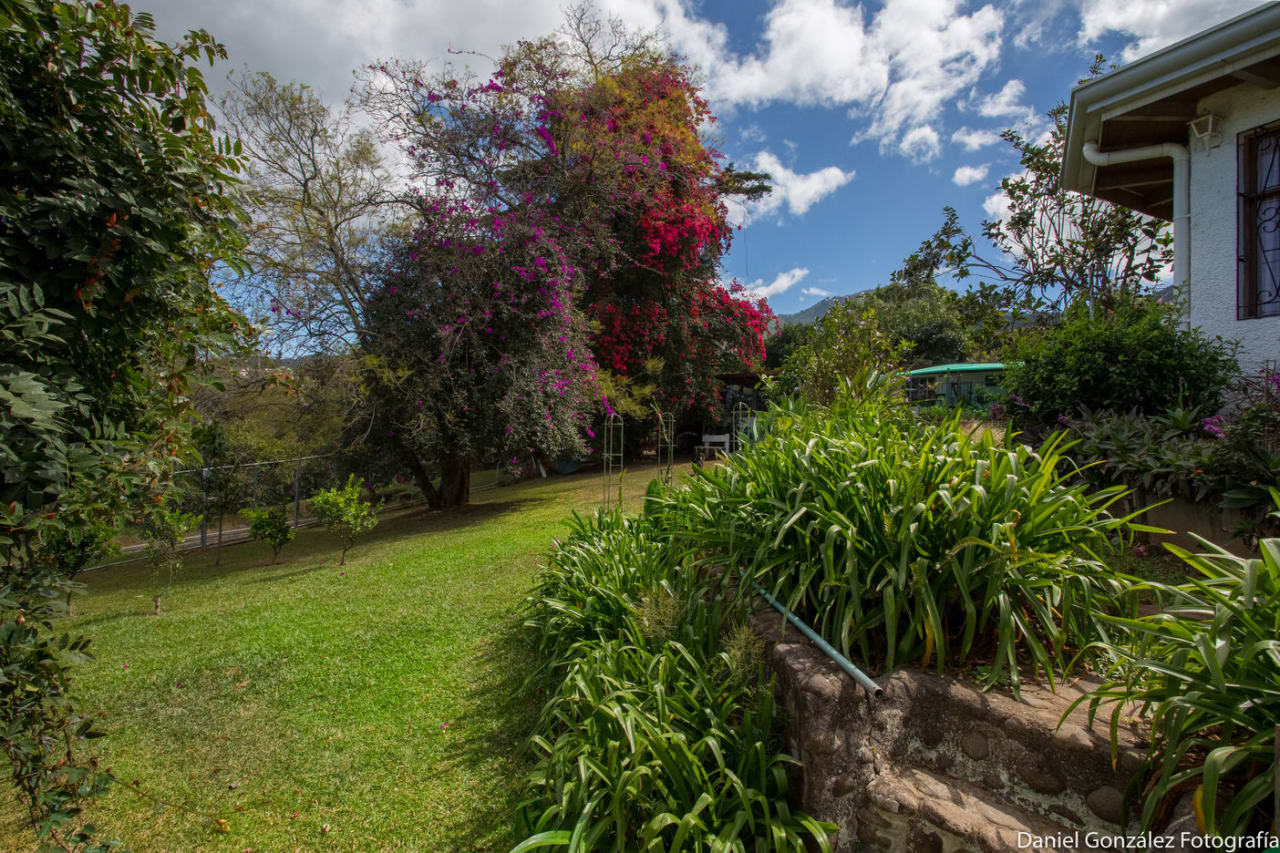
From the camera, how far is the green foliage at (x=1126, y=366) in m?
4.71

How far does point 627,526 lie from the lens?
5.04m

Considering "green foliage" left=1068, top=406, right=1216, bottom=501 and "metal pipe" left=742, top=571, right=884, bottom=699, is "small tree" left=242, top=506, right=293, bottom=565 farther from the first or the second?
"green foliage" left=1068, top=406, right=1216, bottom=501

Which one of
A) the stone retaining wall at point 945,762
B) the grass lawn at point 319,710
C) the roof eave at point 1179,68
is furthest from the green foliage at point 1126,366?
the grass lawn at point 319,710

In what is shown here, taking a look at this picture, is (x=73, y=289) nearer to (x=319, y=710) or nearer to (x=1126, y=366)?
→ (x=319, y=710)

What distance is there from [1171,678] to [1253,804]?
391mm

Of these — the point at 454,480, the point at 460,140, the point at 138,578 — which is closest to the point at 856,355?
the point at 460,140

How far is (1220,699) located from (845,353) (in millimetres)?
3524

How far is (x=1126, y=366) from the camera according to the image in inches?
194

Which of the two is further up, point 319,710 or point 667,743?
point 667,743

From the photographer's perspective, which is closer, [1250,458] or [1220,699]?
[1220,699]

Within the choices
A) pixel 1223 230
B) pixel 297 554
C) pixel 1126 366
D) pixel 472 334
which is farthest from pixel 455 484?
pixel 1223 230

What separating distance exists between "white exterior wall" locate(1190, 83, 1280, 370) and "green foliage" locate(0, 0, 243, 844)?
7.02m

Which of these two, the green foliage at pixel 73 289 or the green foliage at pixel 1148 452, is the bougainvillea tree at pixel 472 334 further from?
the green foliage at pixel 73 289

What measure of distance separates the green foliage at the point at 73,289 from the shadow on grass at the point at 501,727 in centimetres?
147
